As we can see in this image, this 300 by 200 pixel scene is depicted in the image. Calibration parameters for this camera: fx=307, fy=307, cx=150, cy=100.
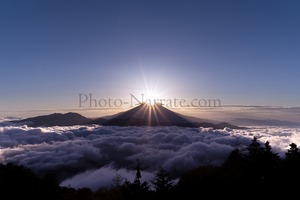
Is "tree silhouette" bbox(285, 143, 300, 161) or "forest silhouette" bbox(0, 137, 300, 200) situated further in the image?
"tree silhouette" bbox(285, 143, 300, 161)

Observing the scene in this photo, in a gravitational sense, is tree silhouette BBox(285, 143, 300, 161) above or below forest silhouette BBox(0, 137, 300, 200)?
above

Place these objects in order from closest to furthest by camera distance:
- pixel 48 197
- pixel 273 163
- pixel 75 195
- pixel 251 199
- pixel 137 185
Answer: pixel 137 185 < pixel 251 199 < pixel 273 163 < pixel 48 197 < pixel 75 195

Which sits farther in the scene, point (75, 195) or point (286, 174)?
point (75, 195)

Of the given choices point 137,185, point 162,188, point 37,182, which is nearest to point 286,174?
point 162,188

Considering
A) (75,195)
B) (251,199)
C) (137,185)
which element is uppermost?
(137,185)

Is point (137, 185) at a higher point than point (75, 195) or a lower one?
higher

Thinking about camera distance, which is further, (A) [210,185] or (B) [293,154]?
(B) [293,154]

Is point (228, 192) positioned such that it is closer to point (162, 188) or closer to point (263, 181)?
point (263, 181)

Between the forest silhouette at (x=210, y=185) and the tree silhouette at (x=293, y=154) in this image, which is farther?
the tree silhouette at (x=293, y=154)

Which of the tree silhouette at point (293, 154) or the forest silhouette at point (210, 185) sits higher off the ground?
the tree silhouette at point (293, 154)

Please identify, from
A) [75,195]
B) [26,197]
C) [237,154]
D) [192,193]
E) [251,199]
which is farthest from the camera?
[237,154]

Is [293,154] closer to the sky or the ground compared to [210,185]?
closer to the sky
